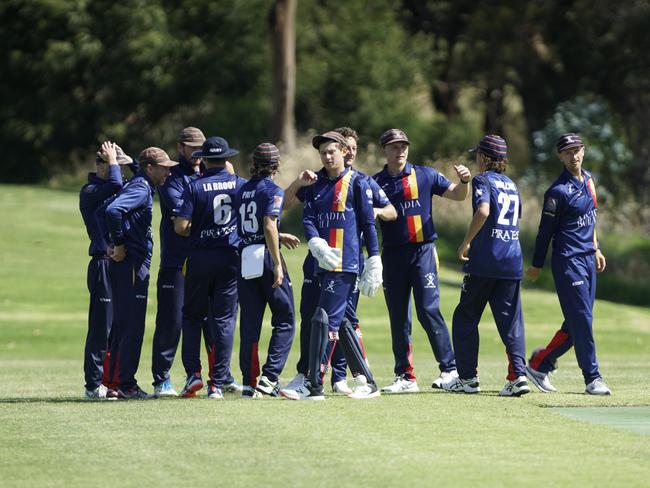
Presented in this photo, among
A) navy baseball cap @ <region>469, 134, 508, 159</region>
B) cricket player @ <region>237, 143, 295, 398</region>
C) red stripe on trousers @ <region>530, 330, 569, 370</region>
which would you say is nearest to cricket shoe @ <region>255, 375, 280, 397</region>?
cricket player @ <region>237, 143, 295, 398</region>

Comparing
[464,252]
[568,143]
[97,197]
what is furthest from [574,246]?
[97,197]

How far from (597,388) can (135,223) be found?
13.8 feet

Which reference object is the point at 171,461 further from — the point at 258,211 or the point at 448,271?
the point at 448,271

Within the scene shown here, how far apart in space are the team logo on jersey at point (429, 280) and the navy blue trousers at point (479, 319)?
0.33 meters

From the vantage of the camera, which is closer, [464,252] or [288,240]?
[288,240]

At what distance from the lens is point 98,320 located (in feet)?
42.6

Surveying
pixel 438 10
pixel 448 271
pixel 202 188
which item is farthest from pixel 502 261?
pixel 438 10

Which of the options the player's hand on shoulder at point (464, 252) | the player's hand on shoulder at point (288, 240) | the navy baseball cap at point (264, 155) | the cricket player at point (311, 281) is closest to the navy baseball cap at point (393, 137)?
the cricket player at point (311, 281)

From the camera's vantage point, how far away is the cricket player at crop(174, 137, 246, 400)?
11.9 meters

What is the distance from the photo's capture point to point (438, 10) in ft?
162

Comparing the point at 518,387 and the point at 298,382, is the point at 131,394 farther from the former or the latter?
the point at 518,387

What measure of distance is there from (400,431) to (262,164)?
285cm

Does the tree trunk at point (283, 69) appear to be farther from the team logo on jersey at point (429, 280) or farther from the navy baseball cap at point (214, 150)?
the navy baseball cap at point (214, 150)

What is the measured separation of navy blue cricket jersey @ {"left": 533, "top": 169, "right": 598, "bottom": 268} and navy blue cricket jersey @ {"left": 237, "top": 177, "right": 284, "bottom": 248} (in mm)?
2385
